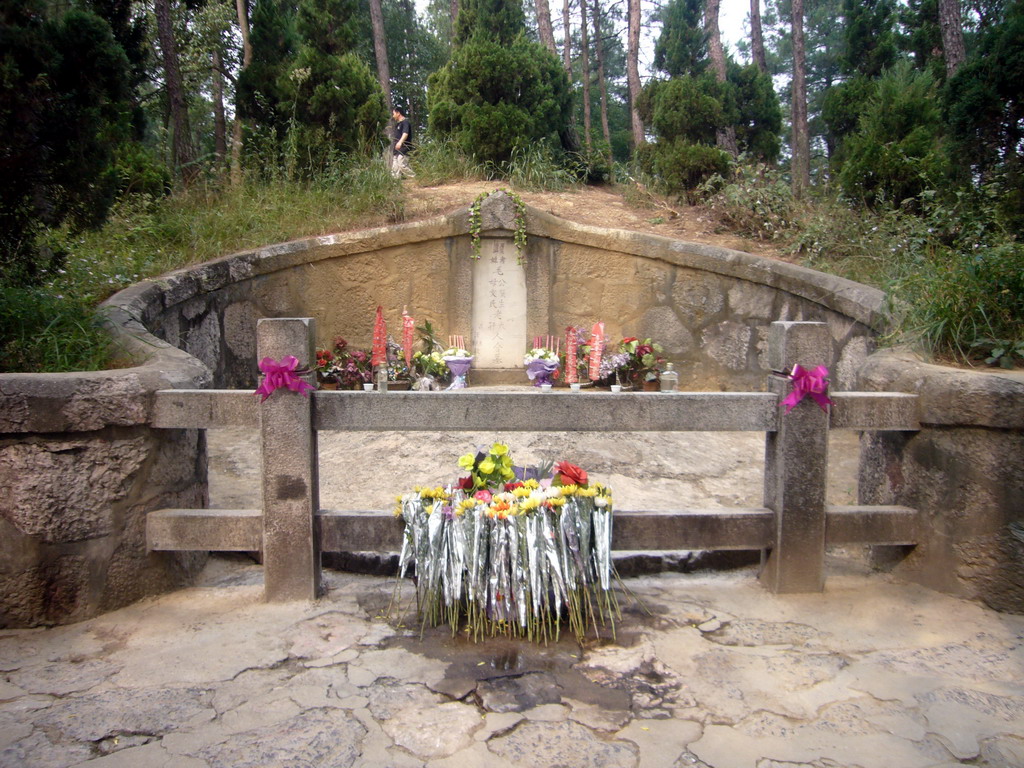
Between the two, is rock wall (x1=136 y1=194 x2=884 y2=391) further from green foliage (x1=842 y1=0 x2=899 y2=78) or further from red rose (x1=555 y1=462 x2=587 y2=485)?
green foliage (x1=842 y1=0 x2=899 y2=78)

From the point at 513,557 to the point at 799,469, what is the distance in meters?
1.25

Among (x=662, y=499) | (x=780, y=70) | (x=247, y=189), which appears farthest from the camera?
(x=780, y=70)

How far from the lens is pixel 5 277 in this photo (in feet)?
13.2

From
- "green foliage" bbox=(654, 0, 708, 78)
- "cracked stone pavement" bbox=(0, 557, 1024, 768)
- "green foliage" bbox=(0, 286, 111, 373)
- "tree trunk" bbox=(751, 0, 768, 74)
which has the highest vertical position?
"tree trunk" bbox=(751, 0, 768, 74)

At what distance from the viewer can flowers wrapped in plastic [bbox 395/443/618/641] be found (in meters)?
2.83

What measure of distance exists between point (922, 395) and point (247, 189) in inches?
284

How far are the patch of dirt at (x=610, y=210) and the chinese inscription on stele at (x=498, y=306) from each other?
662mm

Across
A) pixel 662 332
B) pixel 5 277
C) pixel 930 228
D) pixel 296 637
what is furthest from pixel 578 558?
pixel 930 228

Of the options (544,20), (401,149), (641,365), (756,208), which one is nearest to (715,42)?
(544,20)

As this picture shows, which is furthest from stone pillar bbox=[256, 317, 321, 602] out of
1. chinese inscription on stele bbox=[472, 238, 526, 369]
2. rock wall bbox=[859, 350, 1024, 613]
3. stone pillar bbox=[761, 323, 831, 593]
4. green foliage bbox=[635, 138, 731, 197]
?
green foliage bbox=[635, 138, 731, 197]

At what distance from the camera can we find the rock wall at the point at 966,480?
303 centimetres

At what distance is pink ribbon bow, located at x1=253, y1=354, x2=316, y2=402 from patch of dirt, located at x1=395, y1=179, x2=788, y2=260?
16.9ft

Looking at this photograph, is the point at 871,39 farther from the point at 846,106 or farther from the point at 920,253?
the point at 920,253

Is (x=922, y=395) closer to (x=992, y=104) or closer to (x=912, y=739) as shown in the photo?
(x=912, y=739)
